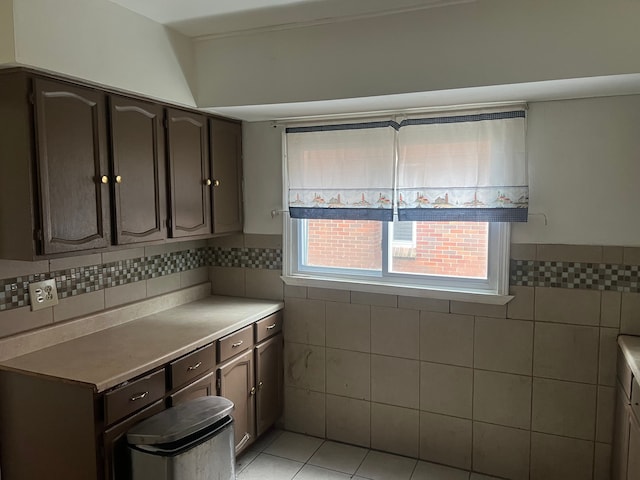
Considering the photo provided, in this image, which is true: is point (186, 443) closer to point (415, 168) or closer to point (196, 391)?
point (196, 391)

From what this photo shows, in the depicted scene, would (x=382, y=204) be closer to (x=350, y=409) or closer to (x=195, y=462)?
(x=350, y=409)

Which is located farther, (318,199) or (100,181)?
(318,199)

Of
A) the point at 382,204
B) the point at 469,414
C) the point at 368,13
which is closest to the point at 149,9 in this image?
the point at 368,13

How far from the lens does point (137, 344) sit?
2277 mm

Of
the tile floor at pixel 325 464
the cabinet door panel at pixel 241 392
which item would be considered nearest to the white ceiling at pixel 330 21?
the cabinet door panel at pixel 241 392

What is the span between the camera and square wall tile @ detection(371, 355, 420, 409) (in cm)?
285

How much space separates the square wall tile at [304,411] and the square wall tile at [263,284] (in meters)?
0.64

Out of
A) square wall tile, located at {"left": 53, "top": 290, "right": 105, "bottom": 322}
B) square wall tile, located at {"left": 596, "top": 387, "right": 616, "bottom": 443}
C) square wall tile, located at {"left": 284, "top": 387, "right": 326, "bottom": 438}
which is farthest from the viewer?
square wall tile, located at {"left": 284, "top": 387, "right": 326, "bottom": 438}

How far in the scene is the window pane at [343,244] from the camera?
2.97 metres

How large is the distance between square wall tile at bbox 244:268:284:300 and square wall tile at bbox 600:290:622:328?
1.82m

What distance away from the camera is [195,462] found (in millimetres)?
2008

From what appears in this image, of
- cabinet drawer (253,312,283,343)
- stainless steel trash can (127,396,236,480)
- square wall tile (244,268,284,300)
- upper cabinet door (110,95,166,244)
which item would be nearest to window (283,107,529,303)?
square wall tile (244,268,284,300)

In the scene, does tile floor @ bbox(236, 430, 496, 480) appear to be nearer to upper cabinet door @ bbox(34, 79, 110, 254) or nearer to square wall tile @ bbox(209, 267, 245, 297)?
square wall tile @ bbox(209, 267, 245, 297)

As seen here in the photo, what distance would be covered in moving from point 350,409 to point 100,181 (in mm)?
1976
